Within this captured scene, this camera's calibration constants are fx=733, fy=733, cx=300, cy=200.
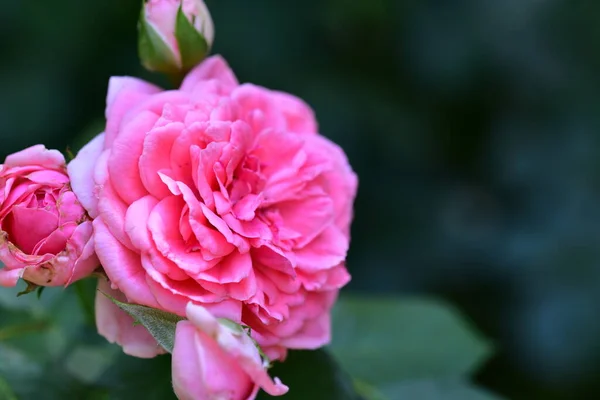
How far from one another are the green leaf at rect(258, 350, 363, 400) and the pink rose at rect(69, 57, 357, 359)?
0.22 ft

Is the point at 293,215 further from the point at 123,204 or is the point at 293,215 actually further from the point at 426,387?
the point at 426,387

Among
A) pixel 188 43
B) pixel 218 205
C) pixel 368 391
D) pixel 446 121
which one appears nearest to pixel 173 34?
pixel 188 43

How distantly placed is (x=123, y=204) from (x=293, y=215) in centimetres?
16

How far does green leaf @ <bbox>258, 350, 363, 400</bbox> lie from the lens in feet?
2.27

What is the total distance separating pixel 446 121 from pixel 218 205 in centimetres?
122

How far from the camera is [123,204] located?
58cm

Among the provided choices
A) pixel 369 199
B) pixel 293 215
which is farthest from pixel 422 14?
pixel 293 215

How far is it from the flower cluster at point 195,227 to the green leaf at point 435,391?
0.34 meters

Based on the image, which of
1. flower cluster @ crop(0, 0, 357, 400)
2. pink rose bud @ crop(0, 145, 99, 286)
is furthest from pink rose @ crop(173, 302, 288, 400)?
pink rose bud @ crop(0, 145, 99, 286)

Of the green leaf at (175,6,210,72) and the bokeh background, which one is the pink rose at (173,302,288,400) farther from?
the bokeh background

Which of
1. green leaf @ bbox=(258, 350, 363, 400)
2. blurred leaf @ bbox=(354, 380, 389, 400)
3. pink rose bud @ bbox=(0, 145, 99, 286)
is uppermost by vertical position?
pink rose bud @ bbox=(0, 145, 99, 286)

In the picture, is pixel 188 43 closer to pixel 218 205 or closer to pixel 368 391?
→ pixel 218 205

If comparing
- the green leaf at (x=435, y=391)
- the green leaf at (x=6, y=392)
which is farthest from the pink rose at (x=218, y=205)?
the green leaf at (x=435, y=391)

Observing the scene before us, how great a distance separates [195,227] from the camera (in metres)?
0.57
